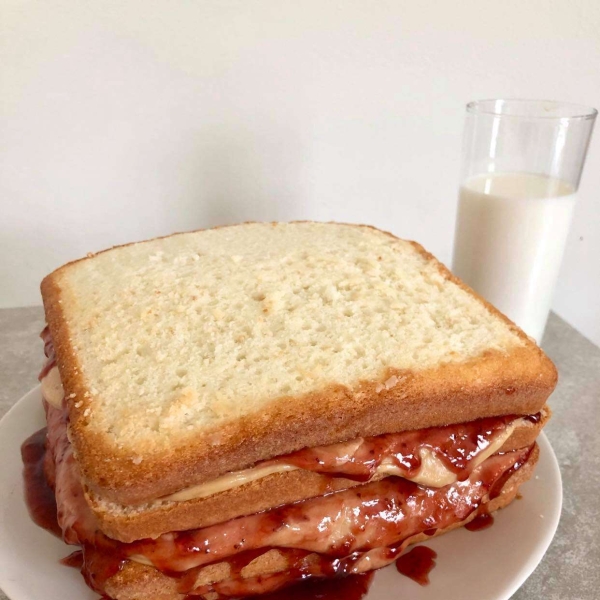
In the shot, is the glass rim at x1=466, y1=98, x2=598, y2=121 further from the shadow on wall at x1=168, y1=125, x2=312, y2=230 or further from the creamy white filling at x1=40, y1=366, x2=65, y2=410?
the creamy white filling at x1=40, y1=366, x2=65, y2=410

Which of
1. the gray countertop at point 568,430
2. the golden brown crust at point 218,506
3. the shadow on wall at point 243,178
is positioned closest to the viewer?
the golden brown crust at point 218,506

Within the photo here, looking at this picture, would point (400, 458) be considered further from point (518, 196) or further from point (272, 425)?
point (518, 196)

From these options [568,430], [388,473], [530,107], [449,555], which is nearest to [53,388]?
[388,473]

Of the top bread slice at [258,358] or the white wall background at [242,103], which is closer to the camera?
the top bread slice at [258,358]

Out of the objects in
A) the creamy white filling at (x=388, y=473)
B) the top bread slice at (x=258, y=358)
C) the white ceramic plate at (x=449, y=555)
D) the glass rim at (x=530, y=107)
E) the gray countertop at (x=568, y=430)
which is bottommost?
the gray countertop at (x=568, y=430)

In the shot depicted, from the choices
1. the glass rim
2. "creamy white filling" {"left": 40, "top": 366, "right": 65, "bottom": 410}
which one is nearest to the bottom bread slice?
"creamy white filling" {"left": 40, "top": 366, "right": 65, "bottom": 410}

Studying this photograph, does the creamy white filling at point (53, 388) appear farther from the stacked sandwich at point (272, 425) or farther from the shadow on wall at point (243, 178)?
the shadow on wall at point (243, 178)

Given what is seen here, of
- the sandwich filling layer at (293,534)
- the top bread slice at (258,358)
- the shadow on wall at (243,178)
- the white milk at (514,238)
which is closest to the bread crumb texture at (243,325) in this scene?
the top bread slice at (258,358)

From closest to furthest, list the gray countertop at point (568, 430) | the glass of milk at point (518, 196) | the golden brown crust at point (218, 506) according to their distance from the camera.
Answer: the golden brown crust at point (218, 506) < the gray countertop at point (568, 430) < the glass of milk at point (518, 196)
